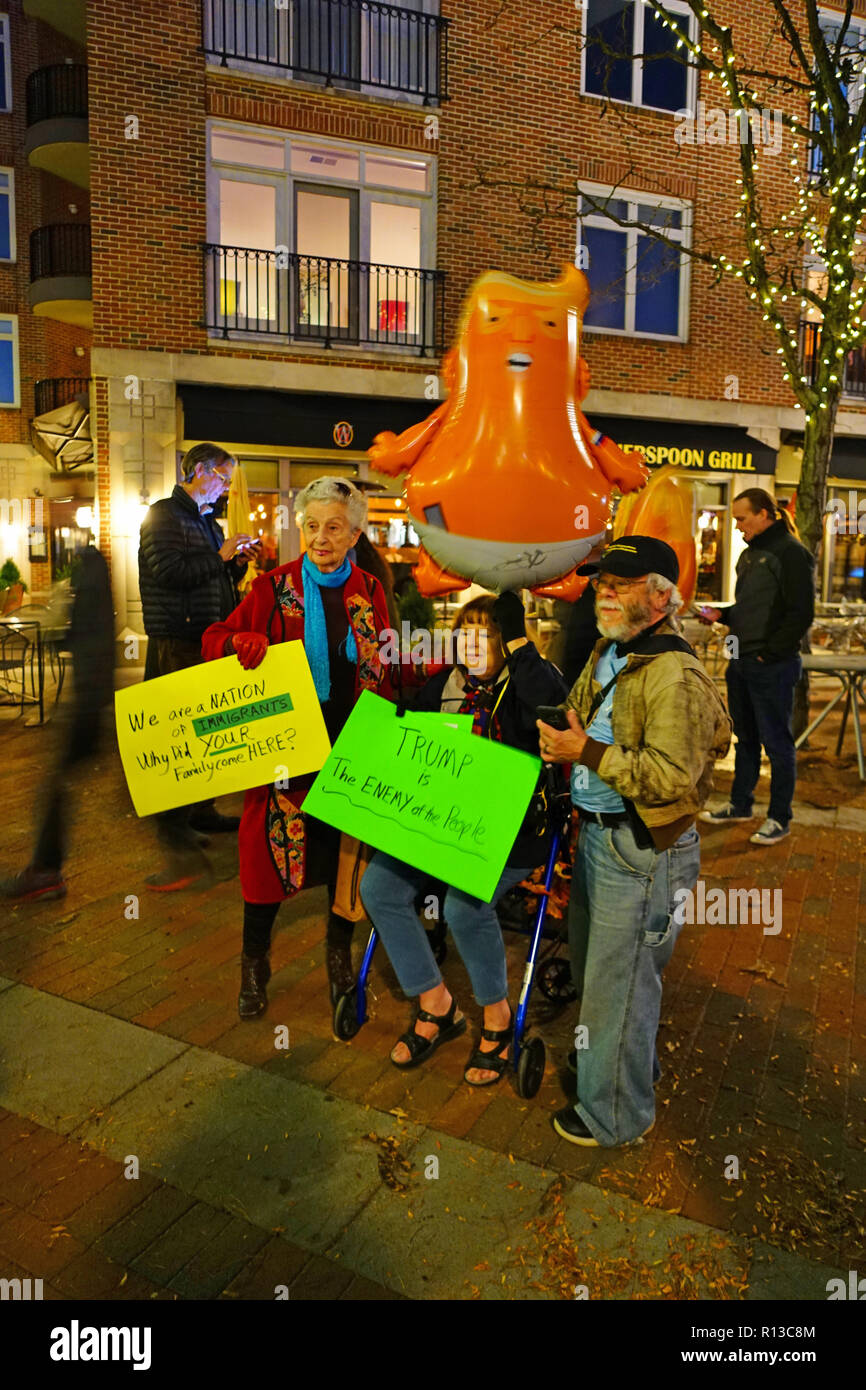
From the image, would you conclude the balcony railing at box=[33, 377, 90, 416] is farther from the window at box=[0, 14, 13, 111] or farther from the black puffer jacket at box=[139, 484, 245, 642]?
the black puffer jacket at box=[139, 484, 245, 642]

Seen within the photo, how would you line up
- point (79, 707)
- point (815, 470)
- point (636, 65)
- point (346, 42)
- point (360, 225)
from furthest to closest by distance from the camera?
point (636, 65) < point (360, 225) < point (346, 42) < point (815, 470) < point (79, 707)

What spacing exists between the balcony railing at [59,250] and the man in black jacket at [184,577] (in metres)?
15.6

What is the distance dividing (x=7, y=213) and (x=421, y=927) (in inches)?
862

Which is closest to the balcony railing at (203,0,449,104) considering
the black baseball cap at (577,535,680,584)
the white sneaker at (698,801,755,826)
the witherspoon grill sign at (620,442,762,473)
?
the witherspoon grill sign at (620,442,762,473)

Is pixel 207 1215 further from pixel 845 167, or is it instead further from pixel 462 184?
pixel 462 184

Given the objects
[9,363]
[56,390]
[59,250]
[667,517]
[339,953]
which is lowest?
[339,953]

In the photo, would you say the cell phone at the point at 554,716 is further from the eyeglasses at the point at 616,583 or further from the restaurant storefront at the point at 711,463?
the restaurant storefront at the point at 711,463

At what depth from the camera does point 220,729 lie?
3492mm

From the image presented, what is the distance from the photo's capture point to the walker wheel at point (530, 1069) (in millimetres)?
3002

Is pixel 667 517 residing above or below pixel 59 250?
below

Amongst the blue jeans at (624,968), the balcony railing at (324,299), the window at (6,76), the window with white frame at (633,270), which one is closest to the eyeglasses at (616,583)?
the blue jeans at (624,968)

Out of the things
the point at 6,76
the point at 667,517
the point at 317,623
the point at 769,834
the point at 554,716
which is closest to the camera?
the point at 554,716

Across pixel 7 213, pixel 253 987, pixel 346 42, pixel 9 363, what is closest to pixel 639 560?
pixel 253 987

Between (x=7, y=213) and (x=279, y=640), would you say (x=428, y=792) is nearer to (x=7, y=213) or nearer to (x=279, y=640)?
(x=279, y=640)
